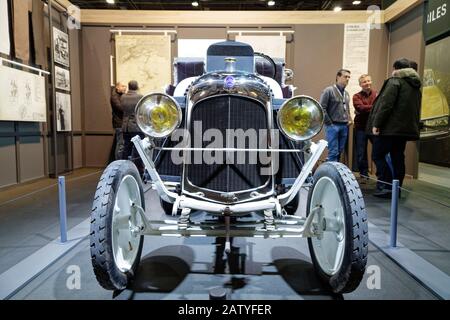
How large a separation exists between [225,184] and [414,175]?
4.99 m

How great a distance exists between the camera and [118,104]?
5.96 m

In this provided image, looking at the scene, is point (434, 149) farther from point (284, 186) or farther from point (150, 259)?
point (150, 259)

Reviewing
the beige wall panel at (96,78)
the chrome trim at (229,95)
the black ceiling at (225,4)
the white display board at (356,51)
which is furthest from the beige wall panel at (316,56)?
the chrome trim at (229,95)

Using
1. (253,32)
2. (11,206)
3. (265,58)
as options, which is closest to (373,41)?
(253,32)

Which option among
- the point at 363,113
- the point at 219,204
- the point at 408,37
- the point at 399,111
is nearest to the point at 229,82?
the point at 219,204

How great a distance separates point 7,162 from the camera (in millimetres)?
4727

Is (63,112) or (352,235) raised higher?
(63,112)

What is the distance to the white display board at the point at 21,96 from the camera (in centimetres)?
440

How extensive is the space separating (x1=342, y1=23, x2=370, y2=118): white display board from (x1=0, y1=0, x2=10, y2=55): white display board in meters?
5.66

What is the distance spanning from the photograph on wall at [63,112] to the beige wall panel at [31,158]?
1.59 feet

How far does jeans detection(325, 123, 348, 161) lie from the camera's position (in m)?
4.91

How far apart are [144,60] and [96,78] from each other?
1.07 metres

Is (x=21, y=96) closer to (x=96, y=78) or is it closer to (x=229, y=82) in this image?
(x=96, y=78)

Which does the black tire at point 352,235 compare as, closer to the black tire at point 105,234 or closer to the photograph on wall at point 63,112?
the black tire at point 105,234
